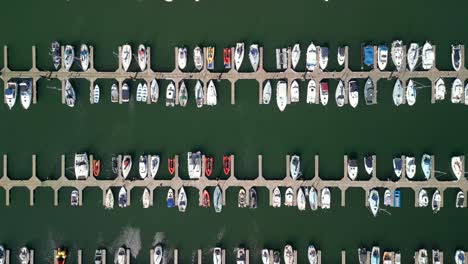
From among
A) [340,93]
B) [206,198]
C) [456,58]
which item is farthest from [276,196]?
[456,58]

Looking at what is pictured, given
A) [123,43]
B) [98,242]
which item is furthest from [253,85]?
[98,242]

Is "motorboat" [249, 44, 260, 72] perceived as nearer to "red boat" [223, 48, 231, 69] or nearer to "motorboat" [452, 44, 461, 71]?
"red boat" [223, 48, 231, 69]

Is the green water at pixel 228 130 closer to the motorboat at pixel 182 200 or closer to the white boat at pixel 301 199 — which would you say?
the motorboat at pixel 182 200

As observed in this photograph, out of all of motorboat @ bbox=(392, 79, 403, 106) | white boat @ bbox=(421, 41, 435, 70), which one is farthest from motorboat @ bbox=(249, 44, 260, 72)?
white boat @ bbox=(421, 41, 435, 70)

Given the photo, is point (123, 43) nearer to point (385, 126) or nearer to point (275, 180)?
point (275, 180)

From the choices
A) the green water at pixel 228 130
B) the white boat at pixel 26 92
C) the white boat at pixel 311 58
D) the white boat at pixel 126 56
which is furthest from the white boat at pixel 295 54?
the white boat at pixel 26 92
